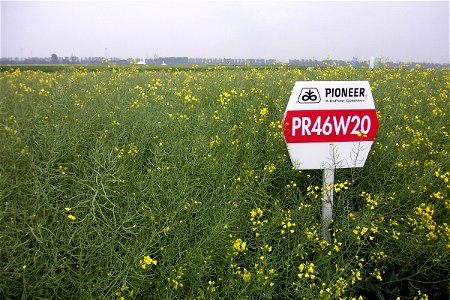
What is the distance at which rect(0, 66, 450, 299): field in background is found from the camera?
5.49 feet

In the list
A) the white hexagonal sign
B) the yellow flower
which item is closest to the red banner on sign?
the white hexagonal sign

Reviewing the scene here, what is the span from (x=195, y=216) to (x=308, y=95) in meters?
1.13

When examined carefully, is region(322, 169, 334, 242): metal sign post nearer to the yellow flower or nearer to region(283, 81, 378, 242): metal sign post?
region(283, 81, 378, 242): metal sign post

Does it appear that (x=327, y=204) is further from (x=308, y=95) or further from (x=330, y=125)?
(x=308, y=95)

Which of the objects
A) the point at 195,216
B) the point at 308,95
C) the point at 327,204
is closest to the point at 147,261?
the point at 195,216

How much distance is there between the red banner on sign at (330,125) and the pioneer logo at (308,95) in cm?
7

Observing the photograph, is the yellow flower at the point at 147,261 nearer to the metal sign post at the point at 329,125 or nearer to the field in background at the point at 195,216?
the field in background at the point at 195,216

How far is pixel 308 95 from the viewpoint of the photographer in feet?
7.88

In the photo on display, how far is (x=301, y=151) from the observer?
2439 millimetres

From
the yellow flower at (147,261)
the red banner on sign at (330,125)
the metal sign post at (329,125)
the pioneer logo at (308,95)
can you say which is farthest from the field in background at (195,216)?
the pioneer logo at (308,95)

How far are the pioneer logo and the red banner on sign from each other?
70 millimetres

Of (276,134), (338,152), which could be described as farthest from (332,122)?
A: (276,134)

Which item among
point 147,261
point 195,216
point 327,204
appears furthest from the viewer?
point 327,204

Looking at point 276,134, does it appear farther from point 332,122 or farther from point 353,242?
point 353,242
